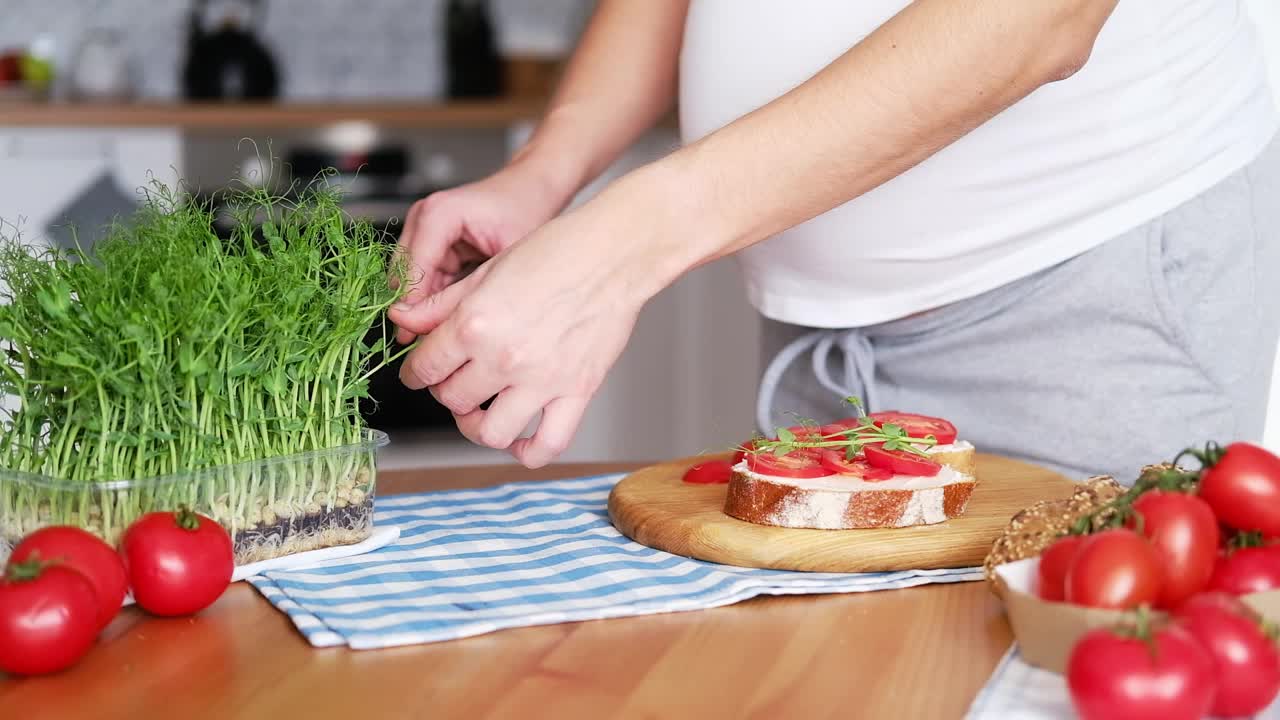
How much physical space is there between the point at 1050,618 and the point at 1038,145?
592 millimetres

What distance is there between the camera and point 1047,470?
129cm

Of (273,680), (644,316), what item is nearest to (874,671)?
(273,680)

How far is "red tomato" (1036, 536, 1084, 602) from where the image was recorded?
82cm

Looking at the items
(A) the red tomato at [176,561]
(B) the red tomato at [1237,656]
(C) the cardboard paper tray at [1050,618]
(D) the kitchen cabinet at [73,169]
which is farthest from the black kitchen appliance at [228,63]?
(B) the red tomato at [1237,656]

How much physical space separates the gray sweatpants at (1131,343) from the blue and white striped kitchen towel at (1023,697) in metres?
0.52

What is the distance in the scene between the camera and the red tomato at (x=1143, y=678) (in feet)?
2.23

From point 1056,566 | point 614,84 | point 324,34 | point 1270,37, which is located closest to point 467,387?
point 1056,566

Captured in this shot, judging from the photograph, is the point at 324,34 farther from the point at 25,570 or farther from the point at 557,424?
the point at 25,570

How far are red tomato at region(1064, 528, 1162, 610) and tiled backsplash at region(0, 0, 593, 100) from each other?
3503 mm

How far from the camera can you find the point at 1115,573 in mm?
775

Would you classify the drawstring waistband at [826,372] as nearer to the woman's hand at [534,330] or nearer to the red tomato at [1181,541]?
the woman's hand at [534,330]

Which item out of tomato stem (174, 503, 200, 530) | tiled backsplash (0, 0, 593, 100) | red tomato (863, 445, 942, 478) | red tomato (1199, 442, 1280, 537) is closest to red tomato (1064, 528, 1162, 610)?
red tomato (1199, 442, 1280, 537)

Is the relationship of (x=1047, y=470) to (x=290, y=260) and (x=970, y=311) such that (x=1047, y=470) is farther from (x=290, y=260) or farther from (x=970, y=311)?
(x=290, y=260)

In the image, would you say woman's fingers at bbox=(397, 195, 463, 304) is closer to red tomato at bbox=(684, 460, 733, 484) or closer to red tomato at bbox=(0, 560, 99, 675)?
red tomato at bbox=(684, 460, 733, 484)
